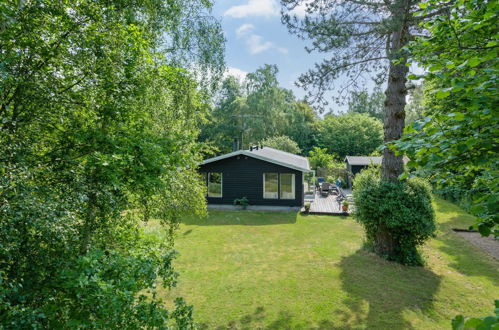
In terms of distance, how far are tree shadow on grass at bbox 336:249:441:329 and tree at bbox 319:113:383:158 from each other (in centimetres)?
2495

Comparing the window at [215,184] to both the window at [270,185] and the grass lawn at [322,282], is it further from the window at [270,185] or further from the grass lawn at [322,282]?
the grass lawn at [322,282]

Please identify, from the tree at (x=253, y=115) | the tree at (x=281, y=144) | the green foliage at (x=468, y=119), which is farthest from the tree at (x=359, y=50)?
the tree at (x=253, y=115)

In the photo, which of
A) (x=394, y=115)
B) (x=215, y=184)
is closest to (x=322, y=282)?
(x=394, y=115)

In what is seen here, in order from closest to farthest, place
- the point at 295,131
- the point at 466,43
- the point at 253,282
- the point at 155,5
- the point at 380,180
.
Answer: the point at 466,43
the point at 155,5
the point at 253,282
the point at 380,180
the point at 295,131

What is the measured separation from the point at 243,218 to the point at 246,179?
2908 mm

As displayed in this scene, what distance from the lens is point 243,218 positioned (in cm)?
1396

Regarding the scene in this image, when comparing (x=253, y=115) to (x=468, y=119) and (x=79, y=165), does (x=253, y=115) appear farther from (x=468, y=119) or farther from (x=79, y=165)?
(x=468, y=119)

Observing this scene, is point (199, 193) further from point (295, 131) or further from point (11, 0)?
point (295, 131)

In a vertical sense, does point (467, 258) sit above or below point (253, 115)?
below

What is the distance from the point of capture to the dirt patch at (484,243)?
939 centimetres

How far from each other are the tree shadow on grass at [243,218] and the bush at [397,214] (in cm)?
528

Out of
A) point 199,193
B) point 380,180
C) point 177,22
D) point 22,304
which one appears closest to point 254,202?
point 380,180

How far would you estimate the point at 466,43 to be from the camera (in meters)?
2.82

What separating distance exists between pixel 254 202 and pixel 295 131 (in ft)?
71.7
